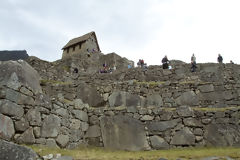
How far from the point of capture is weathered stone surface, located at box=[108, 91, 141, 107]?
33.9ft

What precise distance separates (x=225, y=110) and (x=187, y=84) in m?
3.53

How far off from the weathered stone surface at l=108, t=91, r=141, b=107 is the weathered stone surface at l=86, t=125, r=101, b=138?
268 centimetres

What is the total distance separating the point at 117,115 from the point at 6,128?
3.82 meters

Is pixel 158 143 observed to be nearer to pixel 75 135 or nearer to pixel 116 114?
pixel 116 114

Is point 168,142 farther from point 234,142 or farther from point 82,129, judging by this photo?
point 82,129

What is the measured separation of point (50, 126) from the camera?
5.96m

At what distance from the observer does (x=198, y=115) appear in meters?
7.34

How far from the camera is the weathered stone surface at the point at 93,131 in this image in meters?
7.59

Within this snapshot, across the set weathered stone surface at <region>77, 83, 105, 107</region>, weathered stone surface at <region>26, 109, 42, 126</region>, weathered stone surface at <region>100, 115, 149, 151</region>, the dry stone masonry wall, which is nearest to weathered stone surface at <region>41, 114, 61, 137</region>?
the dry stone masonry wall

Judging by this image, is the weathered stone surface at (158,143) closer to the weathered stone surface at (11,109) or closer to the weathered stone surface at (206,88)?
the weathered stone surface at (11,109)

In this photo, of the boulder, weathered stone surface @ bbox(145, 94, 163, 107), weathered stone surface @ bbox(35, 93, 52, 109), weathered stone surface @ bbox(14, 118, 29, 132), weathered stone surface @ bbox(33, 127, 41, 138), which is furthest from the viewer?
the boulder

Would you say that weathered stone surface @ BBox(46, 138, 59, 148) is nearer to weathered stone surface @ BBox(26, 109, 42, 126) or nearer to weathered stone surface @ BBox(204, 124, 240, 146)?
weathered stone surface @ BBox(26, 109, 42, 126)

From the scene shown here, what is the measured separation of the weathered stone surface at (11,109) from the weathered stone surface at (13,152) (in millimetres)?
832

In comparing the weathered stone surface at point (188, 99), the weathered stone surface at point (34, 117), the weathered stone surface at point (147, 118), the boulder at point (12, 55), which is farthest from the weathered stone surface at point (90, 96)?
the boulder at point (12, 55)
